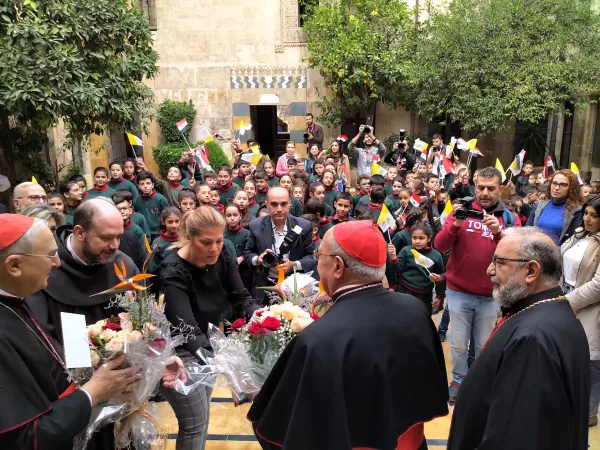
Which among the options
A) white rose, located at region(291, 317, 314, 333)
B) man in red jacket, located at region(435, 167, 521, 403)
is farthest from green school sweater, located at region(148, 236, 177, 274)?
man in red jacket, located at region(435, 167, 521, 403)

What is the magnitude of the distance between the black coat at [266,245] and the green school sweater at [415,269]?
0.94 m

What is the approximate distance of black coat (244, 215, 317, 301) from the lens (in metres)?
5.00

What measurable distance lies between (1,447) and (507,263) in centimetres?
233

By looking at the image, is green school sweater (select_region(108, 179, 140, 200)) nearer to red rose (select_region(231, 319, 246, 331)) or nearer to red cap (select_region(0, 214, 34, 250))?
red rose (select_region(231, 319, 246, 331))

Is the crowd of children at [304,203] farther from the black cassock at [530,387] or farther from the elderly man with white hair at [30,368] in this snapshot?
the black cassock at [530,387]

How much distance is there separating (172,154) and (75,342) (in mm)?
14500

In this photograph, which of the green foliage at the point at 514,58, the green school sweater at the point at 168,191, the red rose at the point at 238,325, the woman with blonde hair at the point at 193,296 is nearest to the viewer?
the red rose at the point at 238,325

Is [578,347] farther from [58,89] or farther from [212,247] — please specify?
[58,89]

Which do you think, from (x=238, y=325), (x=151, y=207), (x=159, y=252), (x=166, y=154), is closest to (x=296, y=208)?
(x=151, y=207)

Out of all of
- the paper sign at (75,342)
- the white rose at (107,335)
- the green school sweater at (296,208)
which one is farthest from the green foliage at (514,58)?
the paper sign at (75,342)

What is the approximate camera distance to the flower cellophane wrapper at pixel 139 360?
8.39 ft

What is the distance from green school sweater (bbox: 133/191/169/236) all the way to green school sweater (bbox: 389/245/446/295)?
3.55 m

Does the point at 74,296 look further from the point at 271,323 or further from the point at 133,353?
the point at 271,323

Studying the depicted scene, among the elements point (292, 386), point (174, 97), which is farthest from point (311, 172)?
point (292, 386)
